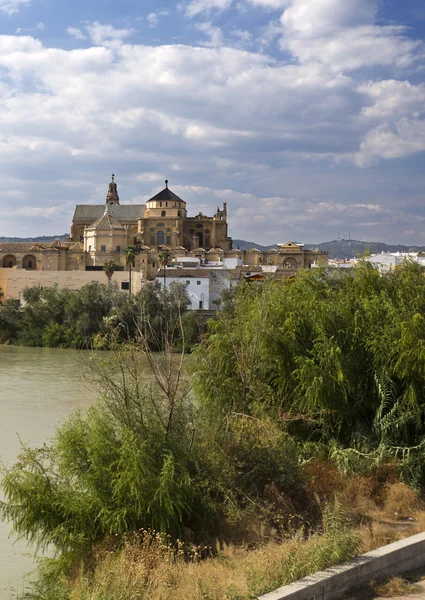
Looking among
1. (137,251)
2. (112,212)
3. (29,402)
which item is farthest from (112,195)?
(29,402)

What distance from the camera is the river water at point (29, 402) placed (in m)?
7.88

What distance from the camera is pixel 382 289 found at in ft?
34.7

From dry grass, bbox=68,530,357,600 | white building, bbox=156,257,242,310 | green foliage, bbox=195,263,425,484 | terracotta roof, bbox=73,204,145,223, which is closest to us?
dry grass, bbox=68,530,357,600

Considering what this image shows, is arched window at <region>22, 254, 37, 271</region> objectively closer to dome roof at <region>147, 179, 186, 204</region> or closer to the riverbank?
dome roof at <region>147, 179, 186, 204</region>

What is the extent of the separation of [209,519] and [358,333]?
3741 millimetres

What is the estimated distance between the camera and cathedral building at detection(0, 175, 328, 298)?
151ft

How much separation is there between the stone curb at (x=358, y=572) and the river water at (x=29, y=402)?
3.44 meters

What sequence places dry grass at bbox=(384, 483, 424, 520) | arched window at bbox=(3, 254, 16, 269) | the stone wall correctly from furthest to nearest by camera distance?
arched window at bbox=(3, 254, 16, 269) → the stone wall → dry grass at bbox=(384, 483, 424, 520)

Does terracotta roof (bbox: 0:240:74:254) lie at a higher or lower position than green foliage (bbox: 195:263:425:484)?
higher

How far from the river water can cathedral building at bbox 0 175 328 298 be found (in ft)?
44.8

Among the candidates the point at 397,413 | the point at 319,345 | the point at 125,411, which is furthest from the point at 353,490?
the point at 125,411

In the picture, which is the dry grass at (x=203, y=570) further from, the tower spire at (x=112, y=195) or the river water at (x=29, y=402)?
the tower spire at (x=112, y=195)

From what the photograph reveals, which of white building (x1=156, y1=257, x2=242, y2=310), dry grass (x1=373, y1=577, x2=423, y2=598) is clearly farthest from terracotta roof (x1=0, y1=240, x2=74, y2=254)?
dry grass (x1=373, y1=577, x2=423, y2=598)

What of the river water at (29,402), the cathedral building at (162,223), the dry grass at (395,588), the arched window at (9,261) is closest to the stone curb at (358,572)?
the dry grass at (395,588)
